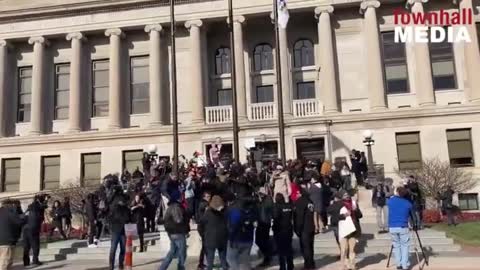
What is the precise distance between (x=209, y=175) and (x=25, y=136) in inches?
1078

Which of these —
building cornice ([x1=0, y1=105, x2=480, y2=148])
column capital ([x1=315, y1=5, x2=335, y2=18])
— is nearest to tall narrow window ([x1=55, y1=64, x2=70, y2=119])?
building cornice ([x1=0, y1=105, x2=480, y2=148])

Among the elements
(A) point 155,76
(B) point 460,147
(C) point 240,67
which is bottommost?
(B) point 460,147

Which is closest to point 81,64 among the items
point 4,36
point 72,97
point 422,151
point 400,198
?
point 72,97

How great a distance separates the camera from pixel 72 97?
39562mm

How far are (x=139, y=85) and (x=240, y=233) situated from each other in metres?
30.7

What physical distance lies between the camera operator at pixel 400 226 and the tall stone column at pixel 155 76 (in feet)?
90.0

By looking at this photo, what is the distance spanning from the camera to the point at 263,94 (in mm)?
39562

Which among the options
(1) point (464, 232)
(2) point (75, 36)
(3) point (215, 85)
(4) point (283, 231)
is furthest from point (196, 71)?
(4) point (283, 231)

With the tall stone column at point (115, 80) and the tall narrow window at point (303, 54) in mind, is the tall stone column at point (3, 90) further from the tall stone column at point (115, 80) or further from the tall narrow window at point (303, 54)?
the tall narrow window at point (303, 54)

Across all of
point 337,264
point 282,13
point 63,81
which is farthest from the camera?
point 63,81

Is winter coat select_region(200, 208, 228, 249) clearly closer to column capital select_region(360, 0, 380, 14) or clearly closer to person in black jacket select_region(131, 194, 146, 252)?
person in black jacket select_region(131, 194, 146, 252)

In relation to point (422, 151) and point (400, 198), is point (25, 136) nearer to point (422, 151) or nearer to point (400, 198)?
point (422, 151)

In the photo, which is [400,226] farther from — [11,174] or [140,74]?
[11,174]

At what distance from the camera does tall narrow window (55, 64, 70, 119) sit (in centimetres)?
4138
